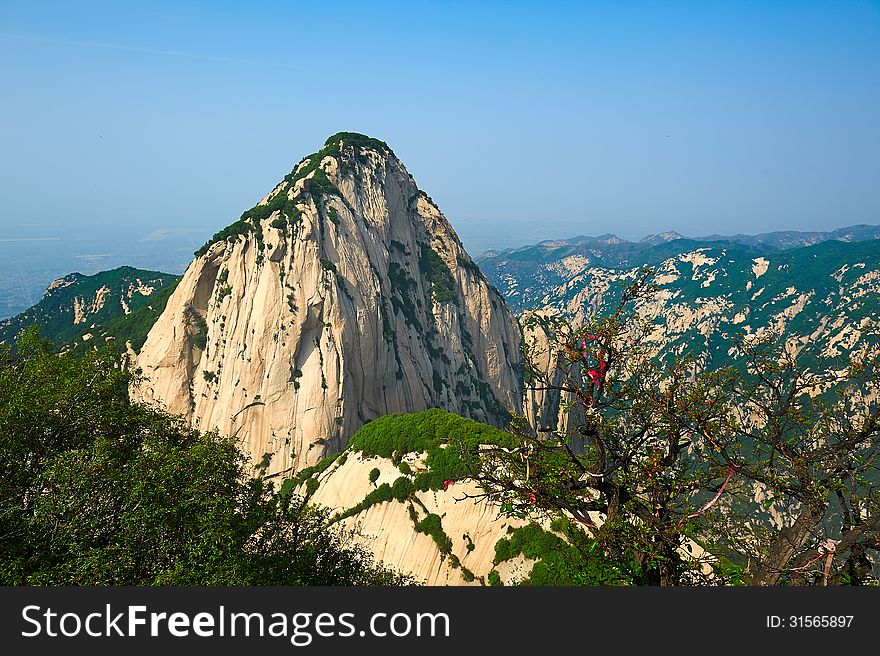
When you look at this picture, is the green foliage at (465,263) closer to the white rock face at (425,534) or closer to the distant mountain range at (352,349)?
the distant mountain range at (352,349)

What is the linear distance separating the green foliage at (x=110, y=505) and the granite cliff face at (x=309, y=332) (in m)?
41.9

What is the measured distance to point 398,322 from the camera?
7006 centimetres

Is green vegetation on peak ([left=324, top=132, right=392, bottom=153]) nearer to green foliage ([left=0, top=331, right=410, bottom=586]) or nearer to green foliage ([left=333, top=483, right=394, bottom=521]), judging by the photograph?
green foliage ([left=333, top=483, right=394, bottom=521])

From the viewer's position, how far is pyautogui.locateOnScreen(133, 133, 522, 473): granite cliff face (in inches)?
2302

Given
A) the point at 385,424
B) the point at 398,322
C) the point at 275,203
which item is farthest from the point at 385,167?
the point at 385,424

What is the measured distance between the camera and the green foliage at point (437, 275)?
79750mm

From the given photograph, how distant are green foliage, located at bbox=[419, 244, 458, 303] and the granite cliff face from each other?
0.71m

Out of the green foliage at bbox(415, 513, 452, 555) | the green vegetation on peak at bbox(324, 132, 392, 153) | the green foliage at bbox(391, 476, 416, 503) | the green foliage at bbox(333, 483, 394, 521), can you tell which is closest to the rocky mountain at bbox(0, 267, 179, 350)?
the green vegetation on peak at bbox(324, 132, 392, 153)

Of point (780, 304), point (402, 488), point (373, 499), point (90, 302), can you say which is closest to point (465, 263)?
point (402, 488)

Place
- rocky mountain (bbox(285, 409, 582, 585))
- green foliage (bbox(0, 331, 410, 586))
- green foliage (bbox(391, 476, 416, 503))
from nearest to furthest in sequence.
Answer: green foliage (bbox(0, 331, 410, 586)) → rocky mountain (bbox(285, 409, 582, 585)) → green foliage (bbox(391, 476, 416, 503))

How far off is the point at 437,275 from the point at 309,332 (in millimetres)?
27350

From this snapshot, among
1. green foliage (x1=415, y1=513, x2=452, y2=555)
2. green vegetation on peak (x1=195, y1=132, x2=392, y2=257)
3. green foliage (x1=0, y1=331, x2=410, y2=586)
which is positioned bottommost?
green foliage (x1=415, y1=513, x2=452, y2=555)

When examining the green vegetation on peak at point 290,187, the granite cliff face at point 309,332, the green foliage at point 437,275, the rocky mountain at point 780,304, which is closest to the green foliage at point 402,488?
the granite cliff face at point 309,332

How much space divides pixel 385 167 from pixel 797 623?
267ft
